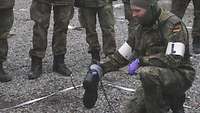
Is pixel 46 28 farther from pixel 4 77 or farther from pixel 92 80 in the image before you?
pixel 92 80

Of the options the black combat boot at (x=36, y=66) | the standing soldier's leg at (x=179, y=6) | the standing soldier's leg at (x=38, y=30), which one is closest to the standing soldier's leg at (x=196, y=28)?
the standing soldier's leg at (x=179, y=6)

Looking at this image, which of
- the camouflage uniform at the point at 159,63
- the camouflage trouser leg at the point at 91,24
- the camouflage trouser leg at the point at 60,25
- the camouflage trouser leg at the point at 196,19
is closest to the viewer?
the camouflage uniform at the point at 159,63

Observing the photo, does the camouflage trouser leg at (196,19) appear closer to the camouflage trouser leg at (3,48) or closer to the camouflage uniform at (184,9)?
the camouflage uniform at (184,9)

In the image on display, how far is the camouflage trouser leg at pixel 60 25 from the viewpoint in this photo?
5488 millimetres

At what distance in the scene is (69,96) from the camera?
16.5ft

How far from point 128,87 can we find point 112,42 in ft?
2.98

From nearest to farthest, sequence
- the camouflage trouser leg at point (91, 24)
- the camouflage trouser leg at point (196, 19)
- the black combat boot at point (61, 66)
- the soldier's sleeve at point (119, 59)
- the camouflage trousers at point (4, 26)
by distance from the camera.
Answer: the soldier's sleeve at point (119, 59) → the camouflage trousers at point (4, 26) → the black combat boot at point (61, 66) → the camouflage trouser leg at point (91, 24) → the camouflage trouser leg at point (196, 19)

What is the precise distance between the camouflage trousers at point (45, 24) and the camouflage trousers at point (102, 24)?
340 mm

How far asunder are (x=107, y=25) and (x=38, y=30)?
1.00 meters

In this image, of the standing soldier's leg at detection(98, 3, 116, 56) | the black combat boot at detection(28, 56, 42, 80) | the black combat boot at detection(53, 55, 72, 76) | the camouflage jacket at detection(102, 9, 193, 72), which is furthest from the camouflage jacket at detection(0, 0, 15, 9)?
the camouflage jacket at detection(102, 9, 193, 72)

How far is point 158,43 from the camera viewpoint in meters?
4.00


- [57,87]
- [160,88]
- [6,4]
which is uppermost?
[6,4]

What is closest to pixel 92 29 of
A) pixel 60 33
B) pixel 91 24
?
pixel 91 24

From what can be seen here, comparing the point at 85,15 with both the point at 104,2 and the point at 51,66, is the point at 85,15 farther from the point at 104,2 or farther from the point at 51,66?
the point at 51,66
